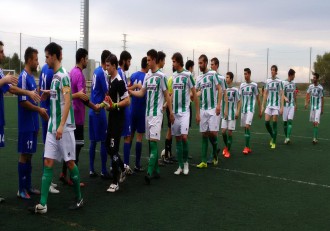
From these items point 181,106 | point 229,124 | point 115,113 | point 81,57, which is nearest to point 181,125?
point 181,106

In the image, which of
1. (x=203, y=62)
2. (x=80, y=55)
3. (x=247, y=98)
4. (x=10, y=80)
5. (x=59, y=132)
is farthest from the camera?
(x=247, y=98)

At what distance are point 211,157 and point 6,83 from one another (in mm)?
5193

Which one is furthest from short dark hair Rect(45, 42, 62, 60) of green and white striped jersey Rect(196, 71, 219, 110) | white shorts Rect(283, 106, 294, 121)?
white shorts Rect(283, 106, 294, 121)

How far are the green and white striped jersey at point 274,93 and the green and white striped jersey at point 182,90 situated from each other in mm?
4802

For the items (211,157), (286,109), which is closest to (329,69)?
(286,109)

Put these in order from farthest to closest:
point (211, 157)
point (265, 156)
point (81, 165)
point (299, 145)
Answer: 1. point (299, 145)
2. point (265, 156)
3. point (211, 157)
4. point (81, 165)

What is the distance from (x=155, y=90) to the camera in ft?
24.2

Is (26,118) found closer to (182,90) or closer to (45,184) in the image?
(45,184)

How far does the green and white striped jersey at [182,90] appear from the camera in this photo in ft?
26.1

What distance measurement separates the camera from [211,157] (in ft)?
31.2

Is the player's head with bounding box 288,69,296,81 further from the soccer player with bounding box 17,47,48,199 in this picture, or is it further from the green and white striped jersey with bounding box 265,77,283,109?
the soccer player with bounding box 17,47,48,199

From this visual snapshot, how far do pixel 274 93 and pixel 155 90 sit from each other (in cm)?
577

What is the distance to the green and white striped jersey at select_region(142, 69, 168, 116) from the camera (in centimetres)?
734

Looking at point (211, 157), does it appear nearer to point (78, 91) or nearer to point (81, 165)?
point (81, 165)
